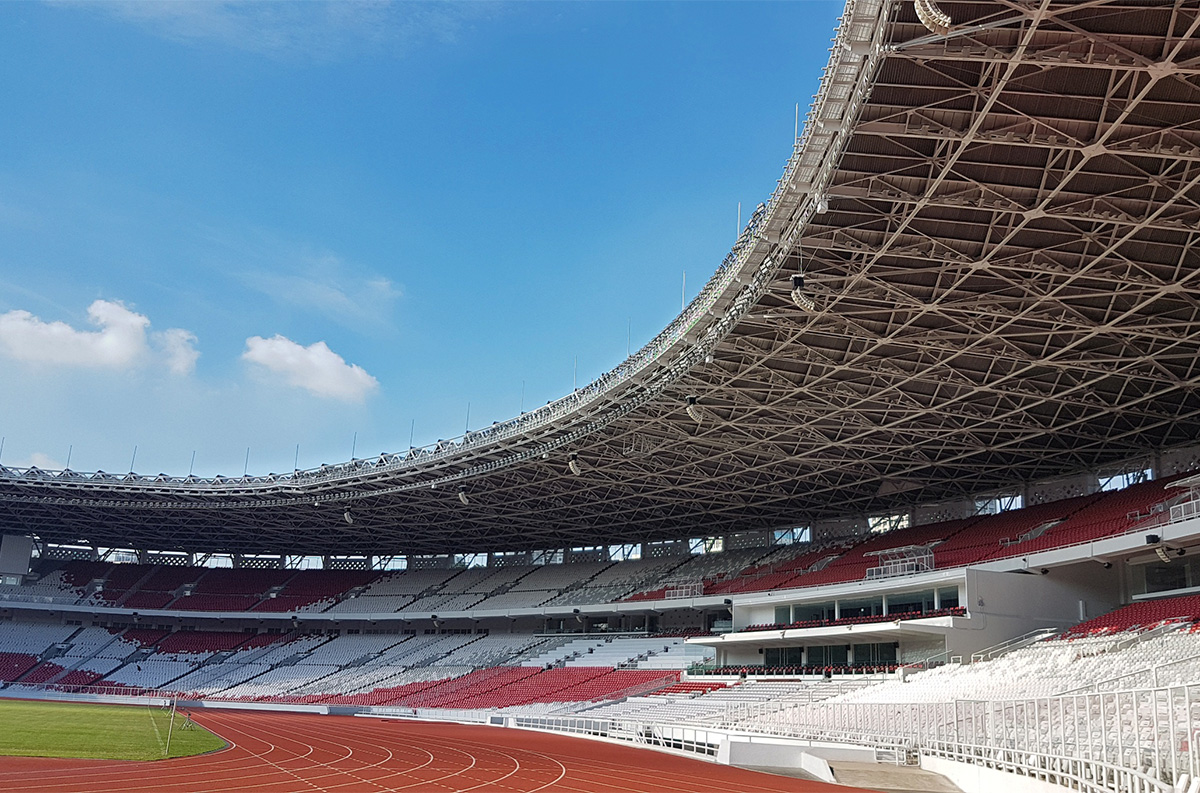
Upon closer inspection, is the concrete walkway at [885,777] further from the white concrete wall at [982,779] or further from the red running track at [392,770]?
the red running track at [392,770]

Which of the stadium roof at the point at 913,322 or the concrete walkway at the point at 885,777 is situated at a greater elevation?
the stadium roof at the point at 913,322

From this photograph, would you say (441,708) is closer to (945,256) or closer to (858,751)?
(858,751)

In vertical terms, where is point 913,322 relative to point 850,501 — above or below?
above

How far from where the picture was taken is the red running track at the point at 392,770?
17.8m

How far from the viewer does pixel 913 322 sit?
27.4 metres

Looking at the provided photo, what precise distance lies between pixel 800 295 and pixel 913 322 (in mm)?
5161

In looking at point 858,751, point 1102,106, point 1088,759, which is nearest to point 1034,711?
point 1088,759

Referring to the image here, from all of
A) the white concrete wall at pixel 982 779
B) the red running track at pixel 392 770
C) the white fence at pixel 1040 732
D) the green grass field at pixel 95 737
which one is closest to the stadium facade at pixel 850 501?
the white fence at pixel 1040 732

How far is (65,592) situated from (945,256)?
6908cm

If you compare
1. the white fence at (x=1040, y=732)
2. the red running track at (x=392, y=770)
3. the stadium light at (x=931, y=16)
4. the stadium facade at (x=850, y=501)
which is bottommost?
the red running track at (x=392, y=770)

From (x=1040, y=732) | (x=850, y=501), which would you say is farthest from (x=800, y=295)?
(x=850, y=501)

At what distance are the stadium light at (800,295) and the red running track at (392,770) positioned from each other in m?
11.8

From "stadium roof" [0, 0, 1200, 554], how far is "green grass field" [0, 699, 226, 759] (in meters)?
17.4

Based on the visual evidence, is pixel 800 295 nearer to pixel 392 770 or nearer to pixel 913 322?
pixel 913 322
